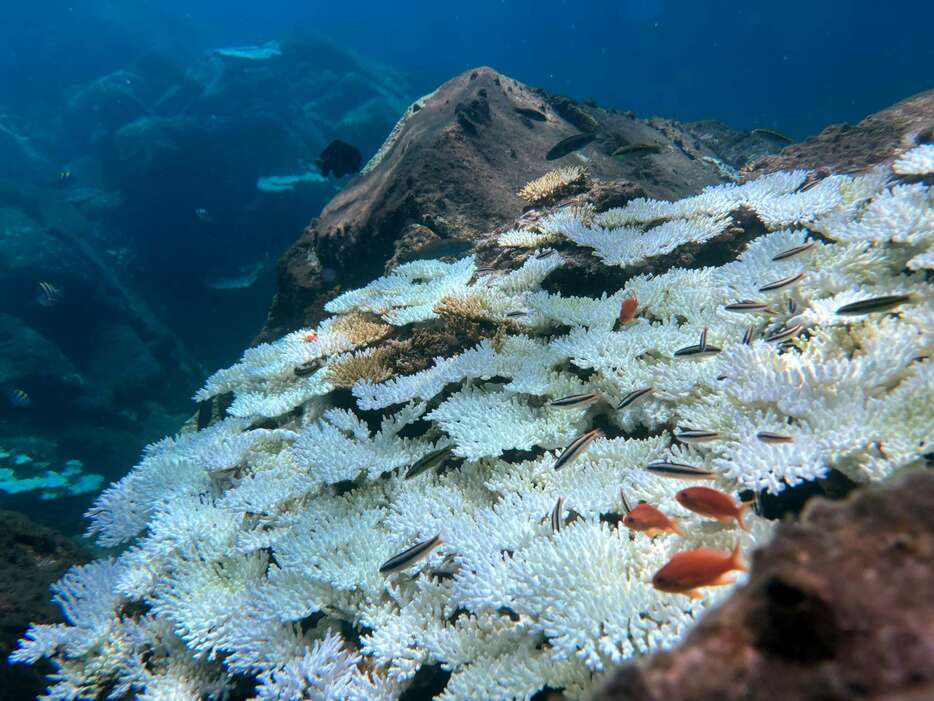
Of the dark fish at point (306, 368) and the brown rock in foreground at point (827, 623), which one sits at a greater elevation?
the dark fish at point (306, 368)

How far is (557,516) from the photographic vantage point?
Result: 2.63 metres

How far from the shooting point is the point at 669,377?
125 inches

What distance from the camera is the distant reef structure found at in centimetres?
99

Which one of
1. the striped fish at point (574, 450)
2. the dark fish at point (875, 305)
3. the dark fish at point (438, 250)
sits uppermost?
the dark fish at point (438, 250)

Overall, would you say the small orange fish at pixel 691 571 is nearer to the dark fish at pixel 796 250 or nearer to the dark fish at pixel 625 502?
the dark fish at pixel 625 502

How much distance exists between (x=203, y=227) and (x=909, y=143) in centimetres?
2551

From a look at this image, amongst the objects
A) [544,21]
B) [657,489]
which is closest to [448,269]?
[657,489]

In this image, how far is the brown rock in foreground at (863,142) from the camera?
6.25 meters

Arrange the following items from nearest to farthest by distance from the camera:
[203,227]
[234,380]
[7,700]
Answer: [7,700] → [234,380] → [203,227]

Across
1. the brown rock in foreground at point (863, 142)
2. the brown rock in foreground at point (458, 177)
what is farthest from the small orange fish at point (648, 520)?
the brown rock in foreground at point (863, 142)

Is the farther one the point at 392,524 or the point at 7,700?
the point at 7,700

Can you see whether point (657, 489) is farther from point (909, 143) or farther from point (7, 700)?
point (909, 143)

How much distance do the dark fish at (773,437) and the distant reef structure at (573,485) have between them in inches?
0.5

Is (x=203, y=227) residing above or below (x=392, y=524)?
above
